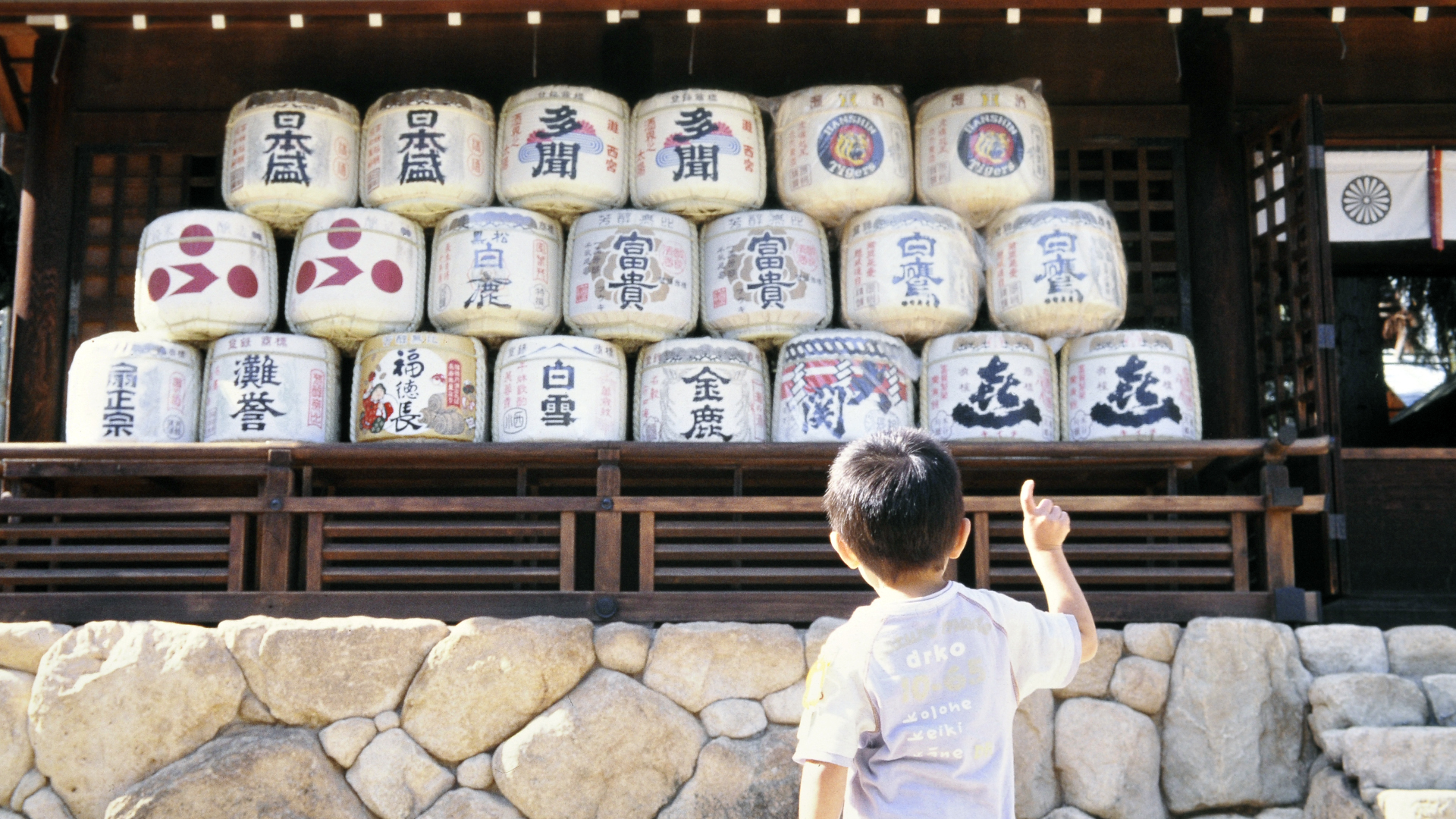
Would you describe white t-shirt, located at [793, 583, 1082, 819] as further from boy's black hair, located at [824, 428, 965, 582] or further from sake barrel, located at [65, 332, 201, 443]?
sake barrel, located at [65, 332, 201, 443]

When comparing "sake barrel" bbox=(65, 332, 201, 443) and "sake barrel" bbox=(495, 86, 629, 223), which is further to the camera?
"sake barrel" bbox=(495, 86, 629, 223)

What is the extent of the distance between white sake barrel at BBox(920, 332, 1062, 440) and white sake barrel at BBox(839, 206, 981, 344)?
0.17 metres

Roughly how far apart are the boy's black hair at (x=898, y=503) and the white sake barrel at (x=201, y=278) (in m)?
4.29

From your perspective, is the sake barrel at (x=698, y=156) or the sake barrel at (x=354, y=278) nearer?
the sake barrel at (x=354, y=278)

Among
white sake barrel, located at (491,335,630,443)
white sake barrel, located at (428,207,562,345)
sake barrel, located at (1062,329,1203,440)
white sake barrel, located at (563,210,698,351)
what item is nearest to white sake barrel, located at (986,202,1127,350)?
sake barrel, located at (1062,329,1203,440)

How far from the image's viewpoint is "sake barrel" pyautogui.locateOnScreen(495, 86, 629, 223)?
5891 mm

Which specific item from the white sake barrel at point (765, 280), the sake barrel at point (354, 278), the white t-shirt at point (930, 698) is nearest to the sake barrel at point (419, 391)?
the sake barrel at point (354, 278)

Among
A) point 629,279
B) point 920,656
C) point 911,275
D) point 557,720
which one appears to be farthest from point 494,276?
point 920,656

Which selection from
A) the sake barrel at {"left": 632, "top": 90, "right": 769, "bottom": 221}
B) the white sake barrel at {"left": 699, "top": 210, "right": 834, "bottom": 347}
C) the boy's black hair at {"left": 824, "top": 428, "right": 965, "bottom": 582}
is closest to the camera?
the boy's black hair at {"left": 824, "top": 428, "right": 965, "bottom": 582}

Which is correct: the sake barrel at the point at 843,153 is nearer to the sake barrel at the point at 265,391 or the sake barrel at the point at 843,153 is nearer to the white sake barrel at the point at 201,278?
the sake barrel at the point at 265,391

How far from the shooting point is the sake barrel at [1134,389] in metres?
5.71

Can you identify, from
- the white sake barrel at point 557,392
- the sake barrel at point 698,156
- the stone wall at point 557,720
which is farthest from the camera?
the sake barrel at point 698,156

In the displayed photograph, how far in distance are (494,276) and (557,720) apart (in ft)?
6.98

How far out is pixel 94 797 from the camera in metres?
4.79
